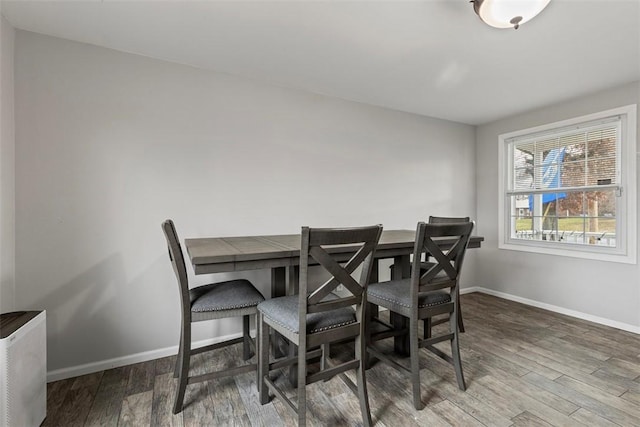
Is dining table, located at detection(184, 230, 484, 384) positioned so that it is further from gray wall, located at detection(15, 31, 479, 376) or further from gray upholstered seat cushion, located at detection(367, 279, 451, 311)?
gray wall, located at detection(15, 31, 479, 376)

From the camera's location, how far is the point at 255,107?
2660 millimetres

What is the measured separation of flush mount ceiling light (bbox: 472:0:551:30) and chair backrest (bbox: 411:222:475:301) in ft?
3.80

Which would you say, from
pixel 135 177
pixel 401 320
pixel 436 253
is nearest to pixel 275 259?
pixel 436 253

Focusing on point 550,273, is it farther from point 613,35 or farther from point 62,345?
point 62,345

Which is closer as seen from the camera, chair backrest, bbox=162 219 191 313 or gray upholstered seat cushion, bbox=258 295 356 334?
gray upholstered seat cushion, bbox=258 295 356 334

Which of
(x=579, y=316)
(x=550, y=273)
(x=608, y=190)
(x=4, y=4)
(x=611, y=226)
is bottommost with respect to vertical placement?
(x=579, y=316)

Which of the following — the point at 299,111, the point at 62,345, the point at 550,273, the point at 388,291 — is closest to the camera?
the point at 388,291

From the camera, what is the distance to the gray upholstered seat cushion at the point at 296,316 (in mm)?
1438

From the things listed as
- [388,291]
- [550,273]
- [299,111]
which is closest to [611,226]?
[550,273]

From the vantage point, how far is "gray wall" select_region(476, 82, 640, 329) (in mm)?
2826

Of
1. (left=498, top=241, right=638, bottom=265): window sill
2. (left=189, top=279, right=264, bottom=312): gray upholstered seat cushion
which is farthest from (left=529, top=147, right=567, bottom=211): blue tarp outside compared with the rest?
(left=189, top=279, right=264, bottom=312): gray upholstered seat cushion

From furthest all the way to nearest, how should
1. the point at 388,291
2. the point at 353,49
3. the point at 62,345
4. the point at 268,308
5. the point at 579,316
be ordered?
1. the point at 579,316
2. the point at 353,49
3. the point at 62,345
4. the point at 388,291
5. the point at 268,308

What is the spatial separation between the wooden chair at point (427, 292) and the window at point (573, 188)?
2.31m

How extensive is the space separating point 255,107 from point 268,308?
1.85m
